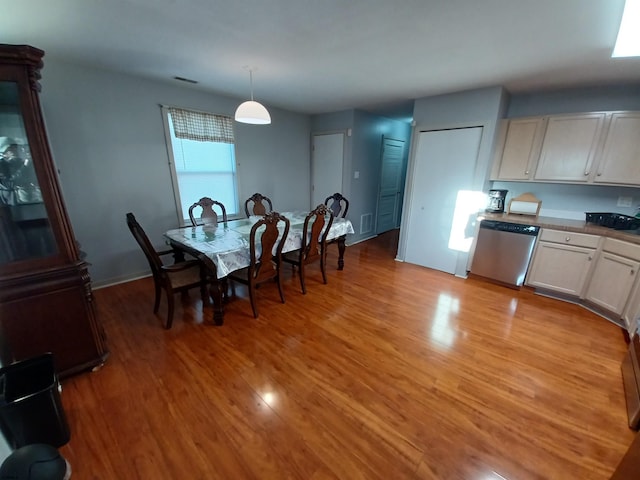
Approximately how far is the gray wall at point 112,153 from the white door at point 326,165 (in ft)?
5.62

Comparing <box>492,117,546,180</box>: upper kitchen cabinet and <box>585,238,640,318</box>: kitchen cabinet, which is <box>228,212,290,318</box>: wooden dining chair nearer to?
<box>492,117,546,180</box>: upper kitchen cabinet

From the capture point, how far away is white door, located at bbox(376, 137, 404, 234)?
532cm

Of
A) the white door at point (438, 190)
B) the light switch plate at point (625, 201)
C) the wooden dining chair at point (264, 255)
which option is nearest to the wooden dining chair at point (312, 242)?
the wooden dining chair at point (264, 255)

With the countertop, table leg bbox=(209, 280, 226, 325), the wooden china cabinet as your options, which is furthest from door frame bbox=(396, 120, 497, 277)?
the wooden china cabinet

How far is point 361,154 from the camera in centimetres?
467

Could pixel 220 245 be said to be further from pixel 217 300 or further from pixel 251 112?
pixel 251 112

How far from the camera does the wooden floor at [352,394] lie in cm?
130

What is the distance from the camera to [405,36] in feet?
6.11

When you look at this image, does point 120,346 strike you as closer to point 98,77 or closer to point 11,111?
point 11,111

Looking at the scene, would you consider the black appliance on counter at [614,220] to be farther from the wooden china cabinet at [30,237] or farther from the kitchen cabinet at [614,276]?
the wooden china cabinet at [30,237]

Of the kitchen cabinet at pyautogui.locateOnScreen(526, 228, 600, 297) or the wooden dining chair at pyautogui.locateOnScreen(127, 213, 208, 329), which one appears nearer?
the wooden dining chair at pyautogui.locateOnScreen(127, 213, 208, 329)

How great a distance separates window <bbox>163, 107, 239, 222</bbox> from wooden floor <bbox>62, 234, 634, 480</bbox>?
1655mm

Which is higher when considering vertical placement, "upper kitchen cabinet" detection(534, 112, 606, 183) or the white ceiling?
the white ceiling

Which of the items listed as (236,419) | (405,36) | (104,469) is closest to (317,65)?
(405,36)
